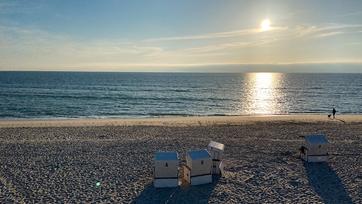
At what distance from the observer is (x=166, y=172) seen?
13070 millimetres

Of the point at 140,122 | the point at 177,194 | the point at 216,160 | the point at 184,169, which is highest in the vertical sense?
the point at 216,160

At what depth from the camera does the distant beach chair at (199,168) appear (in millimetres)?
13242

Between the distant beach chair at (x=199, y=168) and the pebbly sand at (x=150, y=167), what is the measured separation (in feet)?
1.11

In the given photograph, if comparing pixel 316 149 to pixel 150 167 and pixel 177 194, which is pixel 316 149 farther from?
pixel 150 167

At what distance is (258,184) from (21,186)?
31.5 feet

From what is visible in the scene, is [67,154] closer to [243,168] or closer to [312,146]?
[243,168]

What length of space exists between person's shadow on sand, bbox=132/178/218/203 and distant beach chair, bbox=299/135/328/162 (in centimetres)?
595

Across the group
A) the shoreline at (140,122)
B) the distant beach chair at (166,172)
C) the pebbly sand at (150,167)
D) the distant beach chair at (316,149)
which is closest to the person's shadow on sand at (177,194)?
the pebbly sand at (150,167)

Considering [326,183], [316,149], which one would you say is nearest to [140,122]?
[316,149]

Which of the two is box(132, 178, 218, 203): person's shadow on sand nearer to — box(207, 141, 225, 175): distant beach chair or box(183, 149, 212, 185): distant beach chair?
box(183, 149, 212, 185): distant beach chair

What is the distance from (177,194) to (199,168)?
1507mm

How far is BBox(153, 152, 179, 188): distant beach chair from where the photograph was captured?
42.4 ft

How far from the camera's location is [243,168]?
15.5 metres

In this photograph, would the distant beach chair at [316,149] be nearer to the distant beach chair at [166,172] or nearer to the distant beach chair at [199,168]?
the distant beach chair at [199,168]
